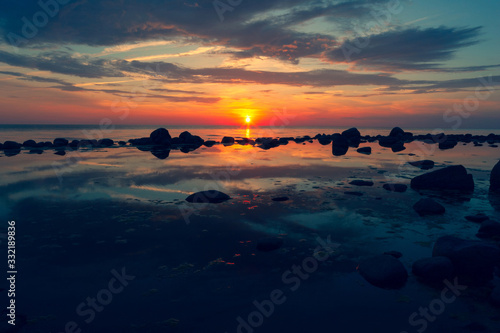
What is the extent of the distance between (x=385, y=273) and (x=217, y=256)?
161 inches

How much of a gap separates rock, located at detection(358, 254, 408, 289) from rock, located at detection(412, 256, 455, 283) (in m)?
0.39

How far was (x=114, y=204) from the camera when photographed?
1205 centimetres

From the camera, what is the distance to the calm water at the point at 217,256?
17.0 ft

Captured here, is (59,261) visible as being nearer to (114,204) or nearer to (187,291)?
(187,291)

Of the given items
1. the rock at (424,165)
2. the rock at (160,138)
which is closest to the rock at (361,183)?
the rock at (424,165)

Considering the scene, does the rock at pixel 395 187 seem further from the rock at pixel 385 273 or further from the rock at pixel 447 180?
the rock at pixel 385 273

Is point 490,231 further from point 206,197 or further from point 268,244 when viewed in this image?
point 206,197

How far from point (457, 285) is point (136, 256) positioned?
7694mm

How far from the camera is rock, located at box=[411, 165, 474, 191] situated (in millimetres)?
14969

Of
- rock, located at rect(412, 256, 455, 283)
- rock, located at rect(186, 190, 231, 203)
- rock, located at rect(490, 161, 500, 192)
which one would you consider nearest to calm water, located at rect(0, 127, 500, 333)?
rock, located at rect(412, 256, 455, 283)

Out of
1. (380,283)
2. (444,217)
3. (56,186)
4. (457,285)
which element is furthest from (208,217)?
(56,186)

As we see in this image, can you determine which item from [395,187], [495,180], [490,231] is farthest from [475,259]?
[495,180]

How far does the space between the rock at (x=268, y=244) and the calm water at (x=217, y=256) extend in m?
0.22

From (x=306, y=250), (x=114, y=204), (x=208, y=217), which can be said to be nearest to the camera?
(x=306, y=250)
